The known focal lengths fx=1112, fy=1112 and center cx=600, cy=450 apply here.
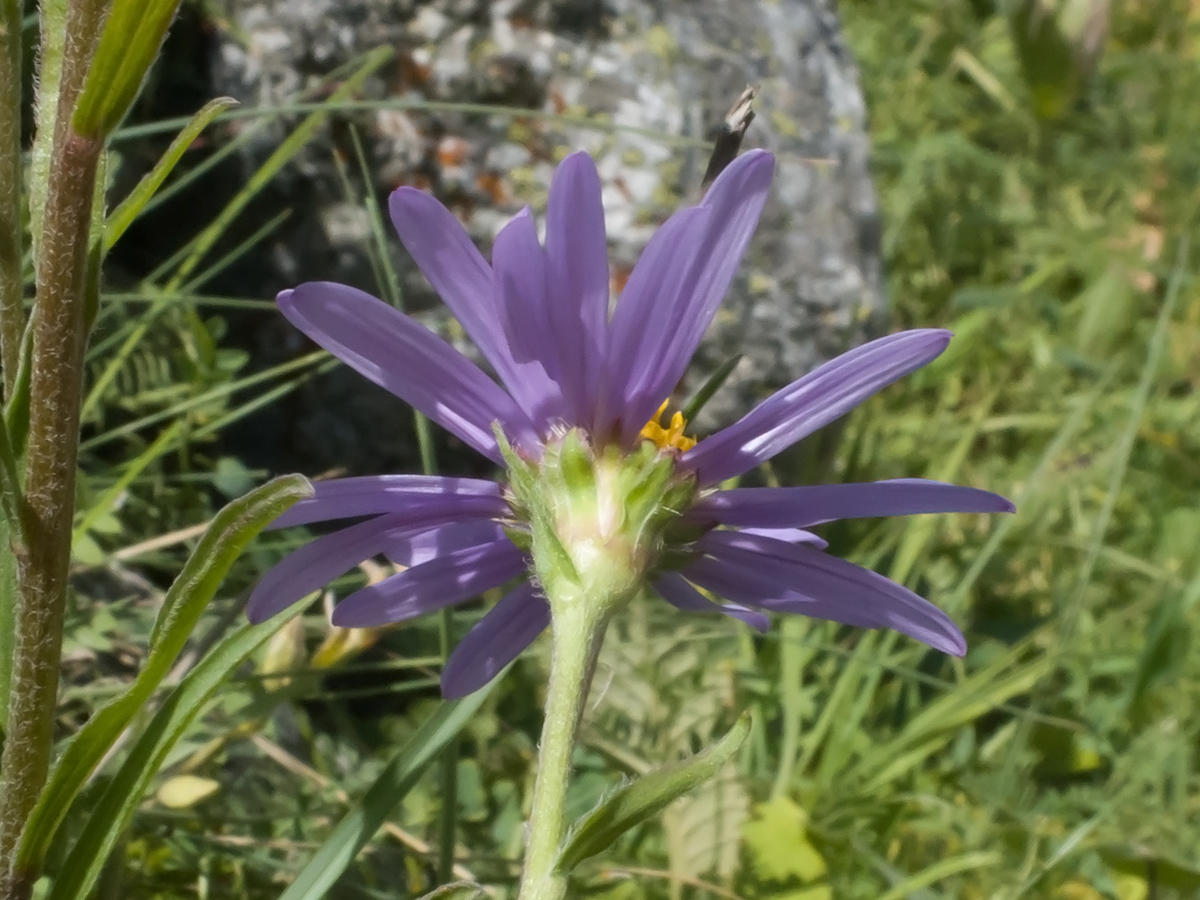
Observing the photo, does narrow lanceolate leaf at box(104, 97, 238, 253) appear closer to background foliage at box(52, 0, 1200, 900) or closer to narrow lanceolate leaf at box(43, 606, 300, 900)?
narrow lanceolate leaf at box(43, 606, 300, 900)

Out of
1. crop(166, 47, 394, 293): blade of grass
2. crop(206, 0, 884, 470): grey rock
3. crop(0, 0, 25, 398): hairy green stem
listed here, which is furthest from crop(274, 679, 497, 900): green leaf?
crop(206, 0, 884, 470): grey rock

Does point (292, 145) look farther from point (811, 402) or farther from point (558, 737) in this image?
point (558, 737)

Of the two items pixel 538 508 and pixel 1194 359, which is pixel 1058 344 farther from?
pixel 538 508

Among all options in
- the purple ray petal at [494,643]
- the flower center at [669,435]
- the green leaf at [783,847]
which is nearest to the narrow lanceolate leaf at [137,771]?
the purple ray petal at [494,643]

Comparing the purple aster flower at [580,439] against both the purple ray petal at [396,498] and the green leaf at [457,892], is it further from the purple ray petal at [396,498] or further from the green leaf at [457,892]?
the green leaf at [457,892]

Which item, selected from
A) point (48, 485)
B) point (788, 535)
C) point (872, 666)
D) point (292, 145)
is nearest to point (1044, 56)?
point (872, 666)
